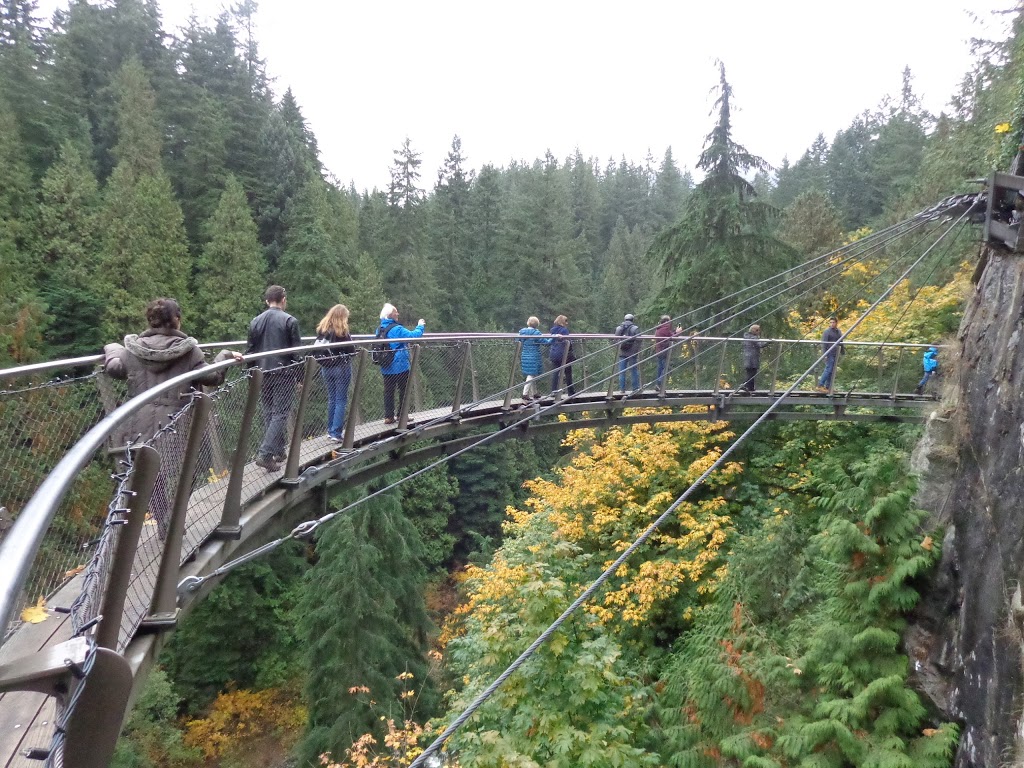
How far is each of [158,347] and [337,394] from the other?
7.30ft

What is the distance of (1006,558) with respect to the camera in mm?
6090

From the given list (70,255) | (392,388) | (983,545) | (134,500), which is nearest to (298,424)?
(392,388)

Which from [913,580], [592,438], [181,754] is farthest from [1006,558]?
[181,754]

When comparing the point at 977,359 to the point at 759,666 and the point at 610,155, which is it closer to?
the point at 759,666

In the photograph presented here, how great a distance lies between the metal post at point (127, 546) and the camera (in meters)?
2.15

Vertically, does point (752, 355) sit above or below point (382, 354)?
below

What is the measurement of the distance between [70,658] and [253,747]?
74.0 ft

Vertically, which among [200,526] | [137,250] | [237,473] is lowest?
[200,526]

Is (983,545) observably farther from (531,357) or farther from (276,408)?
(276,408)

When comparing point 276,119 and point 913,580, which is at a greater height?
point 276,119

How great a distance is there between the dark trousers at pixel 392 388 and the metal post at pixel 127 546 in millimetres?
4347

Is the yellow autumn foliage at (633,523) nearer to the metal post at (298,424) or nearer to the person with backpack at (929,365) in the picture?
the person with backpack at (929,365)

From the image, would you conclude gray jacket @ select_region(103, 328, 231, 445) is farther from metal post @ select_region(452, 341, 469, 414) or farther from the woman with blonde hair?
metal post @ select_region(452, 341, 469, 414)

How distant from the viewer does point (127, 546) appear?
216 centimetres
